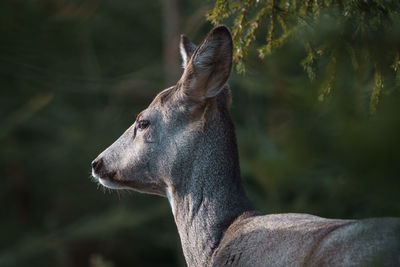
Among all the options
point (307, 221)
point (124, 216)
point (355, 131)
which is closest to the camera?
point (355, 131)

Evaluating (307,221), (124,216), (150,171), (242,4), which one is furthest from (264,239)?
(124,216)

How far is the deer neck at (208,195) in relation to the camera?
435cm

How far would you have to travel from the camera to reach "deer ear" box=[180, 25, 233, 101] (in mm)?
4145

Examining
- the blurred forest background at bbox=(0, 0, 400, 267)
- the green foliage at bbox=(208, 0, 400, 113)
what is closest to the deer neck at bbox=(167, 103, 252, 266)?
the green foliage at bbox=(208, 0, 400, 113)

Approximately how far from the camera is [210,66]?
432 cm

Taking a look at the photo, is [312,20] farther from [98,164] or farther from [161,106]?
[98,164]

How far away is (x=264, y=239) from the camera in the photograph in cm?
375

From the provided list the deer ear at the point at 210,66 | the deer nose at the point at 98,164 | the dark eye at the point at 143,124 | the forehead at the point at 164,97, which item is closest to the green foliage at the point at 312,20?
the deer ear at the point at 210,66

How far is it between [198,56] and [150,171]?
0.93 m

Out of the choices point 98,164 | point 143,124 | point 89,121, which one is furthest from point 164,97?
point 89,121

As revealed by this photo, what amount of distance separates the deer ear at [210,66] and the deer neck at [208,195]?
267mm

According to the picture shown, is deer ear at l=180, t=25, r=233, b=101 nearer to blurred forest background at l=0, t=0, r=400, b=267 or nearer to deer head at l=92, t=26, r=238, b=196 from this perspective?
deer head at l=92, t=26, r=238, b=196

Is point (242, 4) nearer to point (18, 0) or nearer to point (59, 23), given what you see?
point (18, 0)

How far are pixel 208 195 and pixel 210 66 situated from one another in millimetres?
843
